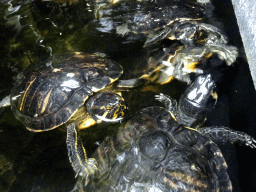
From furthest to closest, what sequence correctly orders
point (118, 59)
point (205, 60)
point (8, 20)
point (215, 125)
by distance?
point (8, 20) → point (118, 59) → point (205, 60) → point (215, 125)

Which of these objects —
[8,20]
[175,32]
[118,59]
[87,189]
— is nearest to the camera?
[87,189]

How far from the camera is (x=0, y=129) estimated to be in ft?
7.86

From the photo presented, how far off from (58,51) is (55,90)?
43.6 inches

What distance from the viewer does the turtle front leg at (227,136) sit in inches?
77.7

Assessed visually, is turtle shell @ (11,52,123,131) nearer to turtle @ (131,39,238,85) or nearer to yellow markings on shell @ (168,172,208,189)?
turtle @ (131,39,238,85)

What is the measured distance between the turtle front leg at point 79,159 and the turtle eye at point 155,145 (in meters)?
0.56

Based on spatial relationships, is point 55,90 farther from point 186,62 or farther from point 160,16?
point 160,16

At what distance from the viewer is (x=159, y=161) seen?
1572 mm

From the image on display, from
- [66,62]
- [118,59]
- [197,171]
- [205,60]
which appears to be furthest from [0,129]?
[205,60]

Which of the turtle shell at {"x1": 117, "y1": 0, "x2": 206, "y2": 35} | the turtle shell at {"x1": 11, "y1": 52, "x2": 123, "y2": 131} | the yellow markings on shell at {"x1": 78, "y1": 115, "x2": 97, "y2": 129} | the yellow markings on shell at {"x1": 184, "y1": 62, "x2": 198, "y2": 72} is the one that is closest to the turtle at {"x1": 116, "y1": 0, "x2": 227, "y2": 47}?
the turtle shell at {"x1": 117, "y1": 0, "x2": 206, "y2": 35}

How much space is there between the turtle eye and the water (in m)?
0.67

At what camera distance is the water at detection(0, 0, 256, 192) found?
2.00 metres

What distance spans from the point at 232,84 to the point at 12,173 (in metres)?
2.70

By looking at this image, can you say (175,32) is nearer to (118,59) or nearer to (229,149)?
(118,59)
